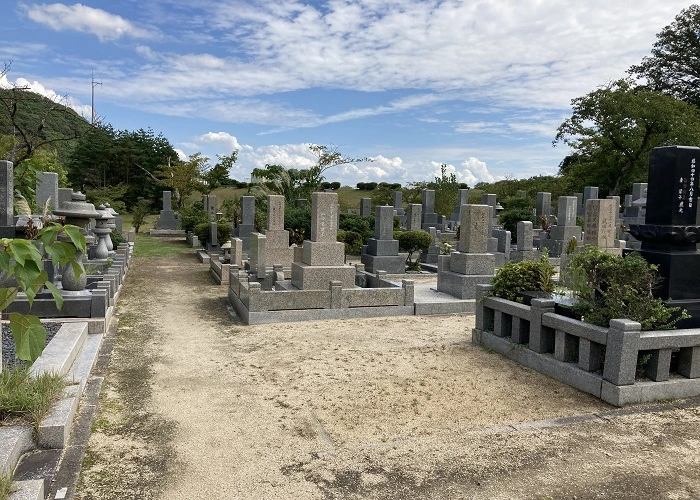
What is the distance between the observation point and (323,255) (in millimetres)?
9578

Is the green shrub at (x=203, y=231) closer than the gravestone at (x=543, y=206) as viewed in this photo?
Yes

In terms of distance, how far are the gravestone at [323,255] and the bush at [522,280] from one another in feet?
10.6

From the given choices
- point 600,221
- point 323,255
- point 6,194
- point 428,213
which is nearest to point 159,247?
point 6,194

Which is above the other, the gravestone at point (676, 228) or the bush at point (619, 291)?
the gravestone at point (676, 228)

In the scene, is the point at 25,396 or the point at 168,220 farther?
the point at 168,220

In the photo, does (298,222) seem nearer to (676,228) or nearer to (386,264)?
(386,264)

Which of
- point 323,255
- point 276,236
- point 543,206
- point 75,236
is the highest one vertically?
point 543,206

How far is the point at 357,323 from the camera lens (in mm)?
8398

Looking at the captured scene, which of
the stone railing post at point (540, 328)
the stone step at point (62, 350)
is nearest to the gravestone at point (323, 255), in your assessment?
the stone step at point (62, 350)

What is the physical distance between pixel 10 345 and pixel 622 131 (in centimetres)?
3154

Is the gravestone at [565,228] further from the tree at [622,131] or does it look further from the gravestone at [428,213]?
the tree at [622,131]

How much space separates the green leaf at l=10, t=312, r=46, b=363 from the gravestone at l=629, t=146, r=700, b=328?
574 cm

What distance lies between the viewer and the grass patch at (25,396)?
12.4 feet

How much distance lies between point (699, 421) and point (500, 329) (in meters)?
2.51
